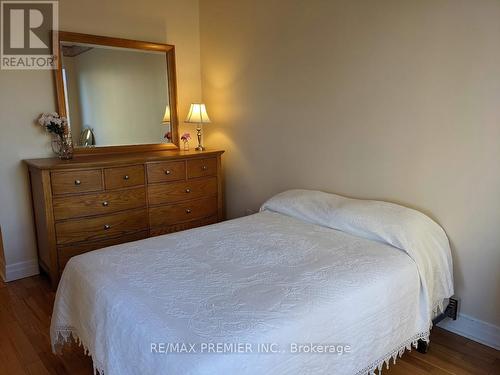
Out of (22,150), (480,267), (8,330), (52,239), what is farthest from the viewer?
(22,150)

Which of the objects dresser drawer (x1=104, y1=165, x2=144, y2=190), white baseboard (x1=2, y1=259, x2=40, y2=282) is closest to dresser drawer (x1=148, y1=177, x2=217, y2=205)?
dresser drawer (x1=104, y1=165, x2=144, y2=190)

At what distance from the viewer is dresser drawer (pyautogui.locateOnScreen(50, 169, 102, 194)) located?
2586mm

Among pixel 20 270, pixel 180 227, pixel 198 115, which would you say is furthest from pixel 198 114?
pixel 20 270

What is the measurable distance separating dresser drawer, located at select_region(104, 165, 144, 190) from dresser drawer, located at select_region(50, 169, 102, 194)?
59 millimetres

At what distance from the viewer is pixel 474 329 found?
82.7 inches

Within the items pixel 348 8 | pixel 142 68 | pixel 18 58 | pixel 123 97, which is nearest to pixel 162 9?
pixel 142 68

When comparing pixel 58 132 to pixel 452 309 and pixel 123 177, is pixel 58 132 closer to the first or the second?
pixel 123 177

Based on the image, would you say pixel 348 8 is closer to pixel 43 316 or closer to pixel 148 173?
pixel 148 173

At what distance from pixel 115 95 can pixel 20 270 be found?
5.27 ft

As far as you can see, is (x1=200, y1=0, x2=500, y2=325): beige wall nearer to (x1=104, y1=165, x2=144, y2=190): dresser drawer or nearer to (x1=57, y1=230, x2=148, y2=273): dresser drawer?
(x1=104, y1=165, x2=144, y2=190): dresser drawer

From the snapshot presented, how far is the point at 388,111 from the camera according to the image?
2.30 meters

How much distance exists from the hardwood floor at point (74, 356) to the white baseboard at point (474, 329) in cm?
4

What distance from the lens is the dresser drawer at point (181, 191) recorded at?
305cm

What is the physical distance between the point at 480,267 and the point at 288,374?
1390 mm
